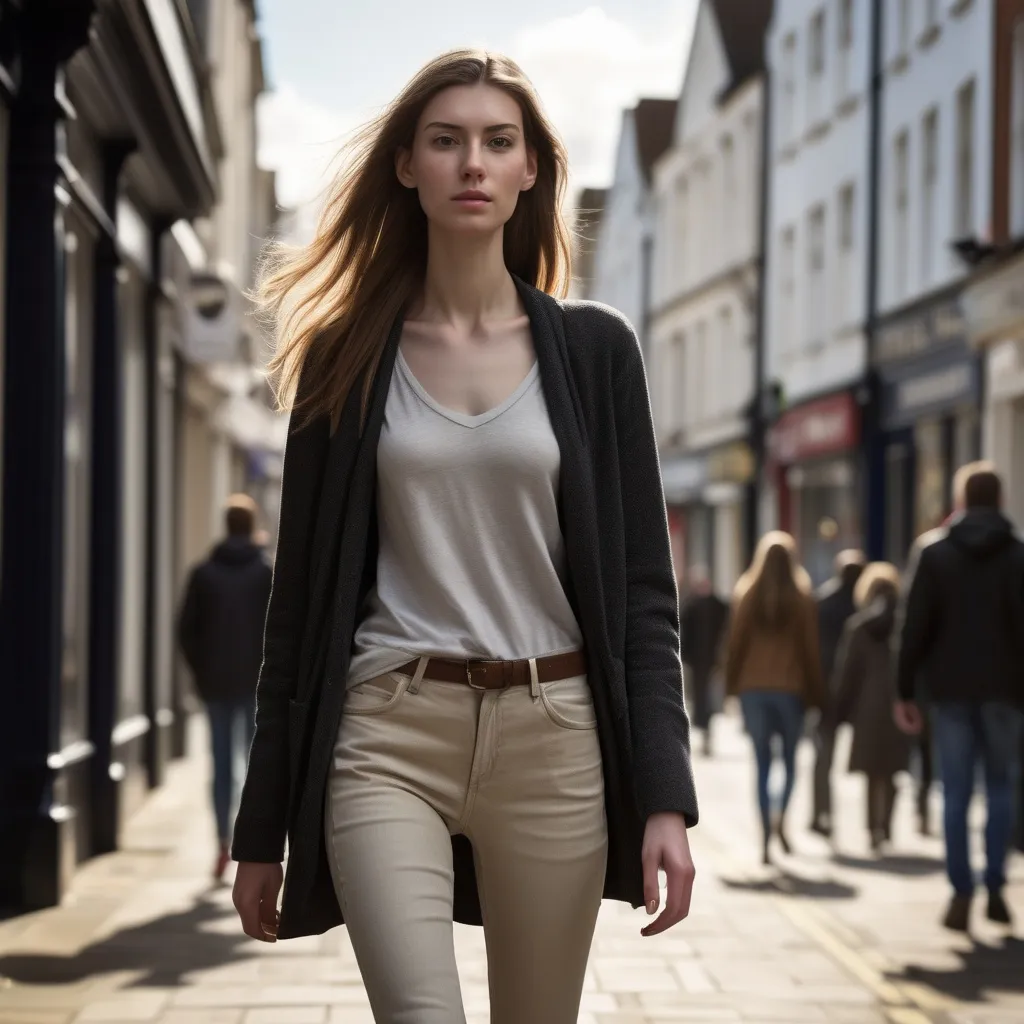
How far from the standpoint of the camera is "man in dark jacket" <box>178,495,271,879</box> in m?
10.9

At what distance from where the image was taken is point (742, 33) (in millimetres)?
37312

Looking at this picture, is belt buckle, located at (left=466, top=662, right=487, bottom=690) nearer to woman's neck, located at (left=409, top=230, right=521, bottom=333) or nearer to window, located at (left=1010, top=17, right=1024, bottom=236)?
woman's neck, located at (left=409, top=230, right=521, bottom=333)

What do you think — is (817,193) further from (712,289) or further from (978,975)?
(978,975)

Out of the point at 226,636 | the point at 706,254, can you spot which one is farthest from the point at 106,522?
the point at 706,254

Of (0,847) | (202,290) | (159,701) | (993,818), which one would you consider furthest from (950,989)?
(202,290)

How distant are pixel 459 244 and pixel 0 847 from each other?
6613 millimetres

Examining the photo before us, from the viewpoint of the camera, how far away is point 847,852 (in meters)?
12.2

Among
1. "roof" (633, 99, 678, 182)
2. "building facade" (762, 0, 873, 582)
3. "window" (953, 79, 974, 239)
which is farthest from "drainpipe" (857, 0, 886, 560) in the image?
"roof" (633, 99, 678, 182)

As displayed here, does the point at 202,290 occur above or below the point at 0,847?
above

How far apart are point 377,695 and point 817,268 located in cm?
2678

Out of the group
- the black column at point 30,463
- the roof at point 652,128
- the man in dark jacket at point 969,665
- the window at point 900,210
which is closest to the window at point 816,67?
the window at point 900,210

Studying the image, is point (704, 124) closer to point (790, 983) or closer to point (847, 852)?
point (847, 852)

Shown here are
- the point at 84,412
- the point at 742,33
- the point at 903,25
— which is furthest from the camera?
the point at 742,33

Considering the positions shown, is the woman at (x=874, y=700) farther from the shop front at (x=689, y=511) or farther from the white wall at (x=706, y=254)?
the shop front at (x=689, y=511)
